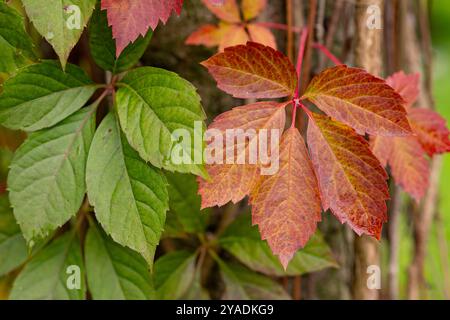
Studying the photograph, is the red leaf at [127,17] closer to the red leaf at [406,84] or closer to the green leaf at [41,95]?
the green leaf at [41,95]

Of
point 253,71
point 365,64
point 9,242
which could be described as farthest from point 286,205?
point 9,242

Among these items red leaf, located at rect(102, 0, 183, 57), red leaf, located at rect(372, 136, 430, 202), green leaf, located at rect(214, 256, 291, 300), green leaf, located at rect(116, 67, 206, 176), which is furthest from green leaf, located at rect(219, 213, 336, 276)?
red leaf, located at rect(102, 0, 183, 57)

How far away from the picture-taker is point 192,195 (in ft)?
3.55

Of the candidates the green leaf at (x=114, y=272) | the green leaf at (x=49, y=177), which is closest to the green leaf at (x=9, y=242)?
the green leaf at (x=114, y=272)

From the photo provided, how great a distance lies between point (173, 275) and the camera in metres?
1.11

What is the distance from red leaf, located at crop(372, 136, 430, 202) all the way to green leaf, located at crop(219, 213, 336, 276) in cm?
20

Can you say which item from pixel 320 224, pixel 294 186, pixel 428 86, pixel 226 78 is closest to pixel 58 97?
pixel 226 78

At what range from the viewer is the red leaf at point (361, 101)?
2.58 ft

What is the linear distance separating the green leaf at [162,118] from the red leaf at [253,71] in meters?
0.06

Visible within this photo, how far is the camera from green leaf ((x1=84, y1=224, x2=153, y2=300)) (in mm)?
1015

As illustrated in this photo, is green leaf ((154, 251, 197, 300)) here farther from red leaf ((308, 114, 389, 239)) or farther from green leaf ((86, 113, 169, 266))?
red leaf ((308, 114, 389, 239))

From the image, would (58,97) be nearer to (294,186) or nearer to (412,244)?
(294,186)
